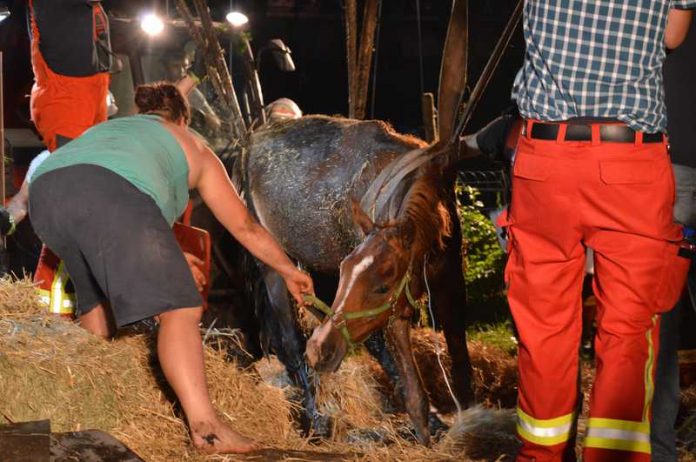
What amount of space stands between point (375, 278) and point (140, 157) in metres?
1.41

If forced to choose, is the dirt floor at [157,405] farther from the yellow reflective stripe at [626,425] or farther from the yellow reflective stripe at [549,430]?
the yellow reflective stripe at [626,425]

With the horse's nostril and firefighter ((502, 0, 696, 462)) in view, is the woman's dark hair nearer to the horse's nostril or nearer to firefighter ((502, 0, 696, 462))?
the horse's nostril

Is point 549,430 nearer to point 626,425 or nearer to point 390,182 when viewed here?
point 626,425

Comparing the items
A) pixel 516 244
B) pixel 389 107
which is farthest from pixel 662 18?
pixel 389 107

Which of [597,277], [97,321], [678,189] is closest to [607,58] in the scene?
[597,277]

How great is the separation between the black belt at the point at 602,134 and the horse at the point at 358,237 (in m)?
1.57

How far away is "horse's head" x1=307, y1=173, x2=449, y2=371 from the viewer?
535 centimetres

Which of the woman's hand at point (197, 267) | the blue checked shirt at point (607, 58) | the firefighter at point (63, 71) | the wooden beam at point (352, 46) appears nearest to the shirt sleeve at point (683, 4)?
the blue checked shirt at point (607, 58)

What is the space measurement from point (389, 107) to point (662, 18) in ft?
63.4

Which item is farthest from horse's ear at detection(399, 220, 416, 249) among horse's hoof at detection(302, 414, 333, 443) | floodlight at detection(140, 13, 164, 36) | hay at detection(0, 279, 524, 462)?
floodlight at detection(140, 13, 164, 36)

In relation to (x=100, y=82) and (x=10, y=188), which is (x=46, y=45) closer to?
(x=100, y=82)

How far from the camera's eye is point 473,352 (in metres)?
8.02

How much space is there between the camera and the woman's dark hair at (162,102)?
530 centimetres

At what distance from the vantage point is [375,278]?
215 inches
